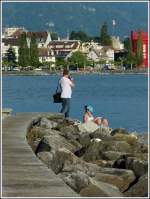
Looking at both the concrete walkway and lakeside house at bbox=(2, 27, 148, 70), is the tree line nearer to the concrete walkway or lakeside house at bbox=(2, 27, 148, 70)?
lakeside house at bbox=(2, 27, 148, 70)

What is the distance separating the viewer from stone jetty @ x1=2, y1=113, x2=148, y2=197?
8117 millimetres

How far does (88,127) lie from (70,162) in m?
6.90

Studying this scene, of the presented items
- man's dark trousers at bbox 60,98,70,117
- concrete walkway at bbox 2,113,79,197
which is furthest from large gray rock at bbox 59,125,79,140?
concrete walkway at bbox 2,113,79,197

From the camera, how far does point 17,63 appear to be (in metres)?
147

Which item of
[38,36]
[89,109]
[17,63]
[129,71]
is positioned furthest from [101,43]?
[89,109]

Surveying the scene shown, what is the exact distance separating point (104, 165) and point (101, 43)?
17466 cm

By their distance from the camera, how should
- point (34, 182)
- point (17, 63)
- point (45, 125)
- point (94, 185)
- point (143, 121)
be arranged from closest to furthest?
1. point (34, 182)
2. point (94, 185)
3. point (45, 125)
4. point (143, 121)
5. point (17, 63)

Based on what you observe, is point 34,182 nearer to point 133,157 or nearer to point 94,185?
point 94,185

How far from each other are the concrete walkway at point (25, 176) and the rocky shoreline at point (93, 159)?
37 centimetres

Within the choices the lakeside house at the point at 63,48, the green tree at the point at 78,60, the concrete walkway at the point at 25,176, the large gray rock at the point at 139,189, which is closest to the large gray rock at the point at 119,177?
the large gray rock at the point at 139,189

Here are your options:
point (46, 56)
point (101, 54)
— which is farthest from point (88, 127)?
point (101, 54)

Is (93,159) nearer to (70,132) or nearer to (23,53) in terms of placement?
(70,132)

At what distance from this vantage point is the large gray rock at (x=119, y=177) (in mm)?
10604

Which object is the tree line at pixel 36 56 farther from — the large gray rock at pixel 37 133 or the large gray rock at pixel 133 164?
the large gray rock at pixel 133 164
